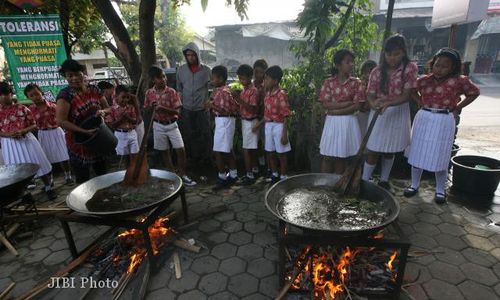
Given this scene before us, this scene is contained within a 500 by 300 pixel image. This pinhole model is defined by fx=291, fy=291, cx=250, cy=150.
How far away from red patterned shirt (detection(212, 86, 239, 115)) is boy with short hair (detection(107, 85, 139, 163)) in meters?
1.46

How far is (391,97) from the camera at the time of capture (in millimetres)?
3971

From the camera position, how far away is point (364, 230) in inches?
89.2

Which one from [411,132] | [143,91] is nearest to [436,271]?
[411,132]

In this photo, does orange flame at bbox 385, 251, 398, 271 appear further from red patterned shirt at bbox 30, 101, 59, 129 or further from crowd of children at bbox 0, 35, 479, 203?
red patterned shirt at bbox 30, 101, 59, 129

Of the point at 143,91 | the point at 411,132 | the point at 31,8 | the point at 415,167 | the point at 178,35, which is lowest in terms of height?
the point at 415,167

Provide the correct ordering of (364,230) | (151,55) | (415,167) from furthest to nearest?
(151,55), (415,167), (364,230)

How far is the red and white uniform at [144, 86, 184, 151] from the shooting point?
489 cm

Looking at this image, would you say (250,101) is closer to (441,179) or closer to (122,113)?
(122,113)

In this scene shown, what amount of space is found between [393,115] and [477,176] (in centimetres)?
154

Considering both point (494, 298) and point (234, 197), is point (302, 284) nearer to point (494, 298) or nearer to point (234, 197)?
point (494, 298)

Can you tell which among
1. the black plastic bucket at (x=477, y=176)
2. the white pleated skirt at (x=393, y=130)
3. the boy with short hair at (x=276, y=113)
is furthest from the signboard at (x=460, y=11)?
the boy with short hair at (x=276, y=113)

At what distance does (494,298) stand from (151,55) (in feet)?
21.0

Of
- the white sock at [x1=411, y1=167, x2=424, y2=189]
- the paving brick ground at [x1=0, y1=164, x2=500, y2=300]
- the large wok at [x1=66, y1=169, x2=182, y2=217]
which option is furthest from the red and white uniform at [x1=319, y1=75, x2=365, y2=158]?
the large wok at [x1=66, y1=169, x2=182, y2=217]

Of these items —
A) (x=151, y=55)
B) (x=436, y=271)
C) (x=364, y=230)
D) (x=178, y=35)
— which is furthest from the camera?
(x=178, y=35)
